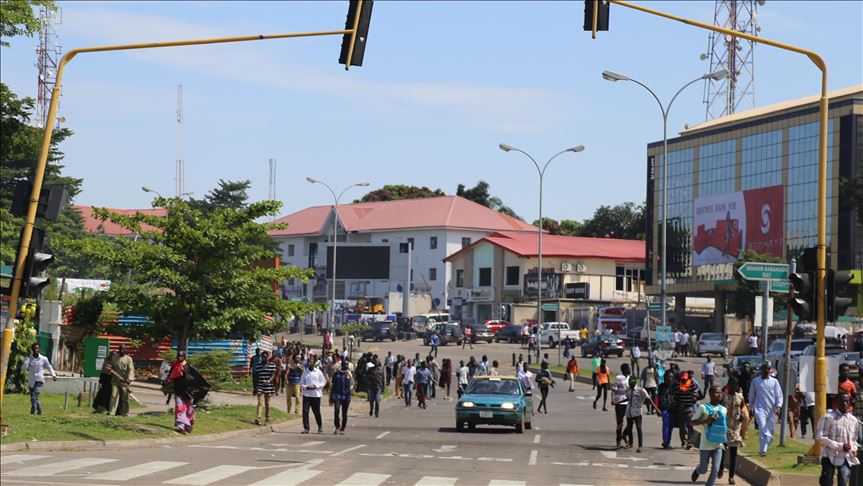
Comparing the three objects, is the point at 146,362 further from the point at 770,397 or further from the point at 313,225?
the point at 313,225

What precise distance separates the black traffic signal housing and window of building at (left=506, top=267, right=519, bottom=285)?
85117 mm

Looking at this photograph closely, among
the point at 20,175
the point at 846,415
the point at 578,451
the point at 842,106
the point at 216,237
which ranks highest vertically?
the point at 842,106

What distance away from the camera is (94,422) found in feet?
78.6

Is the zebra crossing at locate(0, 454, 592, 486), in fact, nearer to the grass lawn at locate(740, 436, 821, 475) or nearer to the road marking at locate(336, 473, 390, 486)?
the road marking at locate(336, 473, 390, 486)

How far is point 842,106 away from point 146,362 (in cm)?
5551

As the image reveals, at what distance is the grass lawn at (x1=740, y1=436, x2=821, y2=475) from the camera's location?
19652 millimetres

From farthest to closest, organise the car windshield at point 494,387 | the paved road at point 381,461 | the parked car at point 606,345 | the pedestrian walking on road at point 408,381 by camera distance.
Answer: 1. the parked car at point 606,345
2. the pedestrian walking on road at point 408,381
3. the car windshield at point 494,387
4. the paved road at point 381,461

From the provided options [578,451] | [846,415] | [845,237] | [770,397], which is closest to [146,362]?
[578,451]

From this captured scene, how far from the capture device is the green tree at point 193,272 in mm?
28000

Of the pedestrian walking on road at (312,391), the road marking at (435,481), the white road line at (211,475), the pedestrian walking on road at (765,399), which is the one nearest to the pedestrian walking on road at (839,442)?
the road marking at (435,481)

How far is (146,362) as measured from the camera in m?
43.6

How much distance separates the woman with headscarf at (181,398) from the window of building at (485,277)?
8355 centimetres

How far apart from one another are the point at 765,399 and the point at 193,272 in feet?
42.6

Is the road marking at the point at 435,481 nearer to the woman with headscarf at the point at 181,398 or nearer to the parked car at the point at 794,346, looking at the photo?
the woman with headscarf at the point at 181,398
